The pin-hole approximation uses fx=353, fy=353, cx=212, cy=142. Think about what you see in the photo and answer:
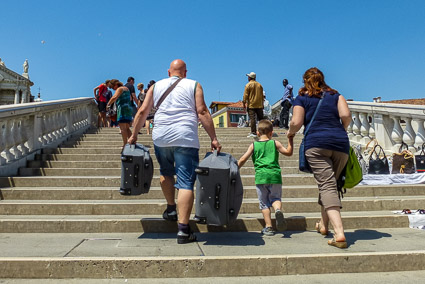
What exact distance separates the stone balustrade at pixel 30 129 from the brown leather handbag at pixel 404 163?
22.2ft

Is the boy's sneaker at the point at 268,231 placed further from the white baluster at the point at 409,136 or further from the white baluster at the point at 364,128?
the white baluster at the point at 364,128

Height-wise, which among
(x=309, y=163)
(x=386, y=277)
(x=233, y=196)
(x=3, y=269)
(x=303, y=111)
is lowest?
(x=386, y=277)

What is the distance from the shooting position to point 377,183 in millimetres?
5965

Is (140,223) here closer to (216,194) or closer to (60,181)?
(216,194)

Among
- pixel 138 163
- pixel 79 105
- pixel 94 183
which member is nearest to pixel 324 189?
pixel 138 163

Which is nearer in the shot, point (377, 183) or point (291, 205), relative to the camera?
point (291, 205)

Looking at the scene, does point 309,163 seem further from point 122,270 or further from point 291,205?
point 122,270

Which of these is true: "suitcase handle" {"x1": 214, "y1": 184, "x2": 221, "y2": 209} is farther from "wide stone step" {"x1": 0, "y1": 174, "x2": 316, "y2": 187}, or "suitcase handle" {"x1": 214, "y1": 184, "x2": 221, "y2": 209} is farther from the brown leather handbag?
the brown leather handbag

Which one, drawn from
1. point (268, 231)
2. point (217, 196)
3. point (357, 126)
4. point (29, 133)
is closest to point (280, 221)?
point (268, 231)

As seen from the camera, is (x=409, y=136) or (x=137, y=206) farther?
(x=409, y=136)

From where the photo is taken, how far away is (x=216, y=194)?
3637 mm

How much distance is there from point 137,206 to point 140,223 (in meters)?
0.57

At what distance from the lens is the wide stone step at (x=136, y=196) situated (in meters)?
5.19

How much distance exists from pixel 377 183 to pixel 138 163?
4.14 meters
